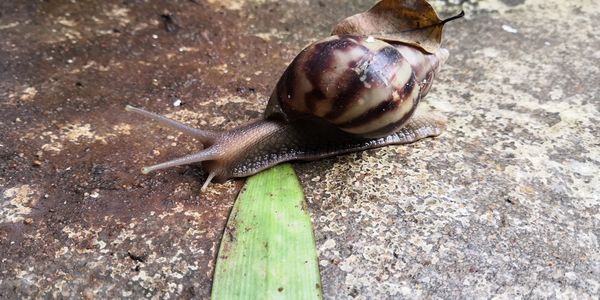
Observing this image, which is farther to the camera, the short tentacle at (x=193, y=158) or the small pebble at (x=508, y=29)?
the small pebble at (x=508, y=29)

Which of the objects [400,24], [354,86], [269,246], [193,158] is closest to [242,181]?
[193,158]

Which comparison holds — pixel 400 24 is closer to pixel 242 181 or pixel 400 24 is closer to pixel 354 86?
pixel 354 86

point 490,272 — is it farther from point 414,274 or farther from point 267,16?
point 267,16

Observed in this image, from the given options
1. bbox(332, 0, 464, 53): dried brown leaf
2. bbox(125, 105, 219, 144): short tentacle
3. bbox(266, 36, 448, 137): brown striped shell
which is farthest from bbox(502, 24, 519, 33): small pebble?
bbox(125, 105, 219, 144): short tentacle

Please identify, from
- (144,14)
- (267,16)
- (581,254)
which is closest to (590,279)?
(581,254)

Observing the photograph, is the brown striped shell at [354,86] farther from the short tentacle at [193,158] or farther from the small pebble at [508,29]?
the small pebble at [508,29]

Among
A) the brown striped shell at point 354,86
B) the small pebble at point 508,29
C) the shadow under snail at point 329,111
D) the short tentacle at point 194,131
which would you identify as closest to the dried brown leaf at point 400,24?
the shadow under snail at point 329,111
